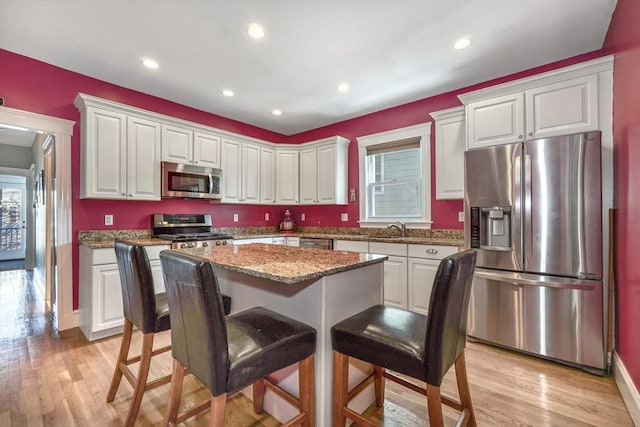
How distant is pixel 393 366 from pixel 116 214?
3.44 m

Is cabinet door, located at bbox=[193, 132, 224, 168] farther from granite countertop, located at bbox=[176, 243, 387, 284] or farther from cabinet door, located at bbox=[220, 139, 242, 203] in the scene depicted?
granite countertop, located at bbox=[176, 243, 387, 284]

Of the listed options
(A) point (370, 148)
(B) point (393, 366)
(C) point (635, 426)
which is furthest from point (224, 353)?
(A) point (370, 148)

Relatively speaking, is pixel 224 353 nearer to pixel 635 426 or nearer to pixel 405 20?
pixel 635 426

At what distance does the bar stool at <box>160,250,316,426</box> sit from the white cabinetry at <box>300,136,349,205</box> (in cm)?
309

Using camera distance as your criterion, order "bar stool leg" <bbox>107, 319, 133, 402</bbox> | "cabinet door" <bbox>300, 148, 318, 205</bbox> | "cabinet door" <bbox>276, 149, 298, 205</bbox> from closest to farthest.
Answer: "bar stool leg" <bbox>107, 319, 133, 402</bbox>, "cabinet door" <bbox>300, 148, 318, 205</bbox>, "cabinet door" <bbox>276, 149, 298, 205</bbox>

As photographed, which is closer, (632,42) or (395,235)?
(632,42)

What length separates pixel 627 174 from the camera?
192 cm

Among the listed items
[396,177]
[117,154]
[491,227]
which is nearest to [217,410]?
[491,227]

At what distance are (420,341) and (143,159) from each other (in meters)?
3.40

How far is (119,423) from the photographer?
166cm

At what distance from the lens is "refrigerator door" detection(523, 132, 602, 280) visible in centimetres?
216

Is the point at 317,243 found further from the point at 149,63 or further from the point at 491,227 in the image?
the point at 149,63

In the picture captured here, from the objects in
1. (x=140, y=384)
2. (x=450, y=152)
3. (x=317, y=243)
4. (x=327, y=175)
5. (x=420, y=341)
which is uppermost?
(x=450, y=152)

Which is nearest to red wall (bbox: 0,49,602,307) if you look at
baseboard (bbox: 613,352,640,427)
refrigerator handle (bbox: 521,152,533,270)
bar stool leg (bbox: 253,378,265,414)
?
refrigerator handle (bbox: 521,152,533,270)
